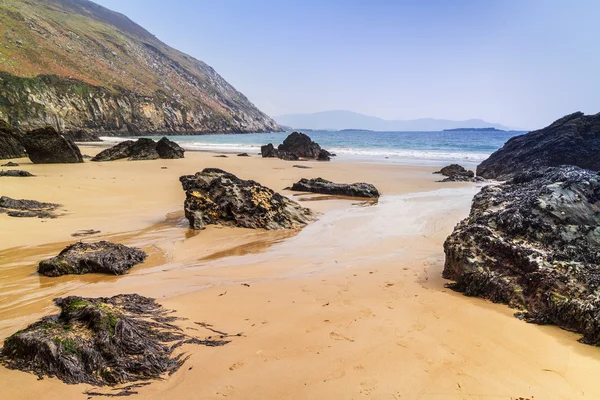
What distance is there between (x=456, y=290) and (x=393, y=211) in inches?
206

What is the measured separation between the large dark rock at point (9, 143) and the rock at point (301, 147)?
1744 cm

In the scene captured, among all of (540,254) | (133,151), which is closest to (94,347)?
(540,254)

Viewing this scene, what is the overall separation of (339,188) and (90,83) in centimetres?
6438

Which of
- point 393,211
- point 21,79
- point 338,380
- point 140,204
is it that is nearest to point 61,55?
point 21,79

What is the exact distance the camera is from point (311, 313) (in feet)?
11.3

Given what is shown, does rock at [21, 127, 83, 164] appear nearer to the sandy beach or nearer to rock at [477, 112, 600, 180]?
the sandy beach

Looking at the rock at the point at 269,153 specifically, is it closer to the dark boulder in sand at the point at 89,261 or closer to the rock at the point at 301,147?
the rock at the point at 301,147

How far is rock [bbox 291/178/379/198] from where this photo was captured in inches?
457

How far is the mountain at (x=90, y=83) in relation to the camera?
45.7 m

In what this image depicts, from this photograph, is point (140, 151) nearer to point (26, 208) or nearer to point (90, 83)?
point (26, 208)

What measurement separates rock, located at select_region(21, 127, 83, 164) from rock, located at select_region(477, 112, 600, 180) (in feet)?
71.0

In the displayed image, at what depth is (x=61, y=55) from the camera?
62.7 meters

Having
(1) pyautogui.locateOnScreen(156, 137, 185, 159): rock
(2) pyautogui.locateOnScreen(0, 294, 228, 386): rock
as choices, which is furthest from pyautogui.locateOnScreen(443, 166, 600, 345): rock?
(1) pyautogui.locateOnScreen(156, 137, 185, 159): rock

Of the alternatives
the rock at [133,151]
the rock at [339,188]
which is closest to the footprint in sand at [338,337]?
the rock at [339,188]
